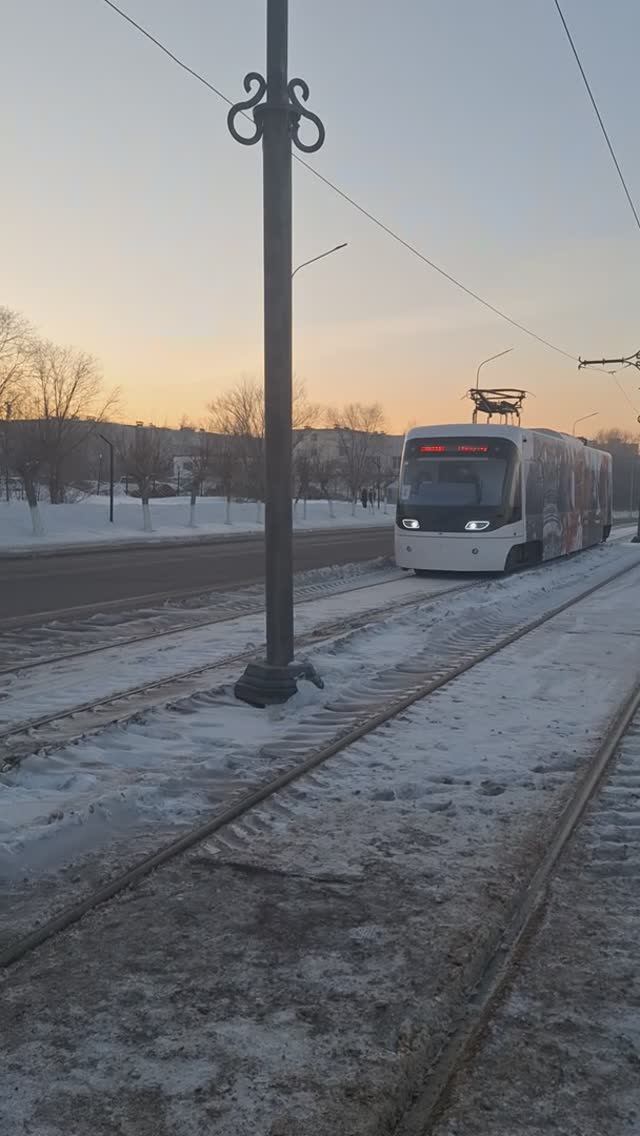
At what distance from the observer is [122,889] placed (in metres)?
4.26

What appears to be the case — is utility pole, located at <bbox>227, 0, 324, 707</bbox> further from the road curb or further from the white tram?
the road curb

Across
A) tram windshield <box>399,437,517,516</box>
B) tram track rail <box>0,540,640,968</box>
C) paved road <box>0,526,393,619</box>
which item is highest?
tram windshield <box>399,437,517,516</box>

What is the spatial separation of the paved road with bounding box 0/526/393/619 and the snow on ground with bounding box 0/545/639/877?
4.36 m

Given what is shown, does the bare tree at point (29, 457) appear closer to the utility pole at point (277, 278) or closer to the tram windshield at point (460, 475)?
the tram windshield at point (460, 475)

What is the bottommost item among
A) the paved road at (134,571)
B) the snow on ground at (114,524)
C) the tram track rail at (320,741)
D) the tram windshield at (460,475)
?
the tram track rail at (320,741)

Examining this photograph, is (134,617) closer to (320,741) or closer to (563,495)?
(320,741)

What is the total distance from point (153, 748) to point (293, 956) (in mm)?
2885

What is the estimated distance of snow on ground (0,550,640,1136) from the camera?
9.23 ft

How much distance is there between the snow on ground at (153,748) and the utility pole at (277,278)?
34 cm

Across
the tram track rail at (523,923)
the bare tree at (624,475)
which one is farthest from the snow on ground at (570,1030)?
the bare tree at (624,475)

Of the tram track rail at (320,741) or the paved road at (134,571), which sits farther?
the paved road at (134,571)

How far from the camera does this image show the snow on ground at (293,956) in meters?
2.81

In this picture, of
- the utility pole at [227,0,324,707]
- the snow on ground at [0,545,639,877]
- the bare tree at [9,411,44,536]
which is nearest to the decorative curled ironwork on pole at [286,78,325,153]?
the utility pole at [227,0,324,707]

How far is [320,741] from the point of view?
6.71 metres
